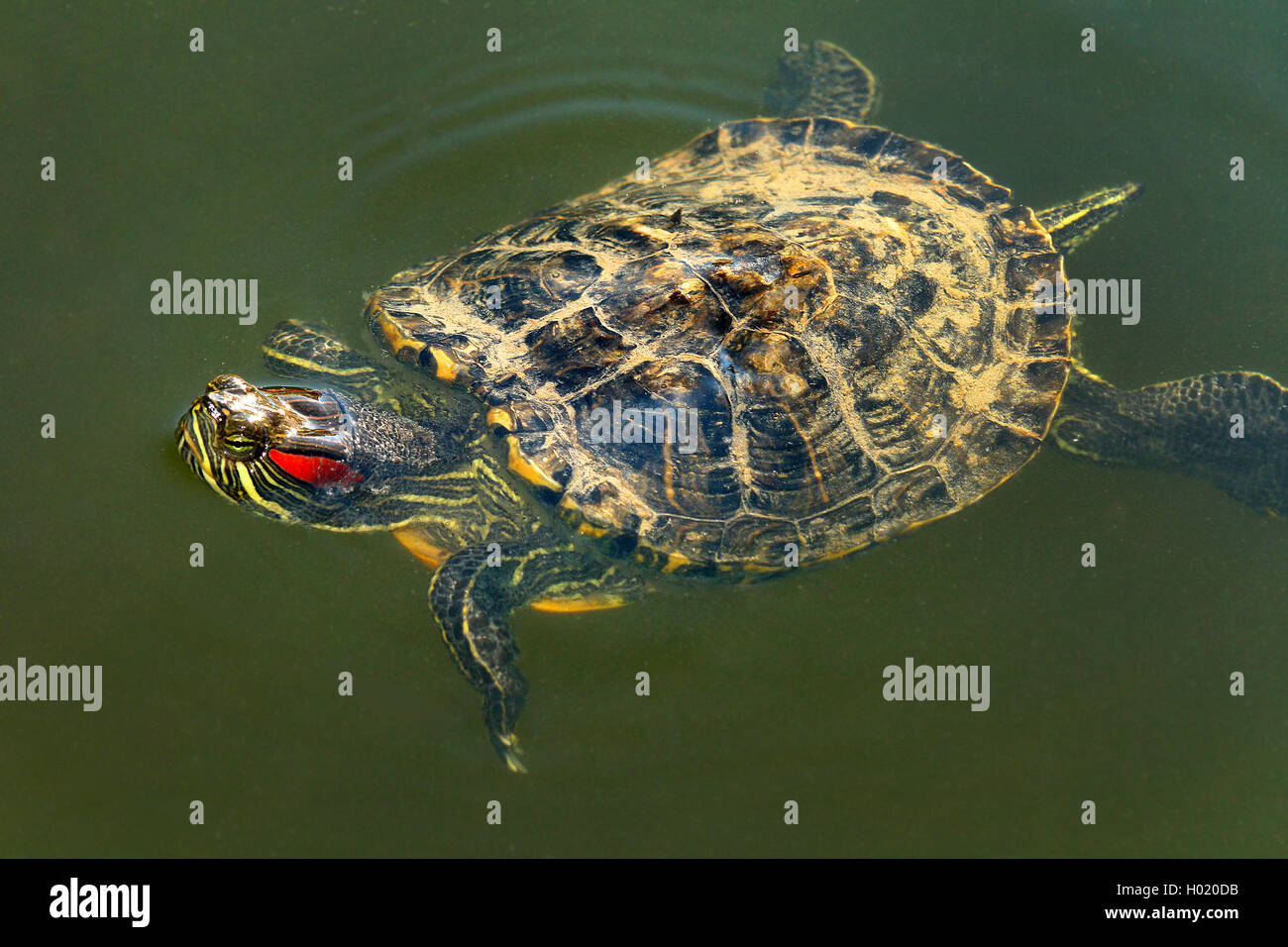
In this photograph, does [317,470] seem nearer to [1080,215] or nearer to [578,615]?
[578,615]

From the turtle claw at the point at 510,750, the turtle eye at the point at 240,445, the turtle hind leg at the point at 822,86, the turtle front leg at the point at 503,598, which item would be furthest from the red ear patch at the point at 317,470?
the turtle hind leg at the point at 822,86

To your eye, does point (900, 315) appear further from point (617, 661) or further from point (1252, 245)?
point (1252, 245)

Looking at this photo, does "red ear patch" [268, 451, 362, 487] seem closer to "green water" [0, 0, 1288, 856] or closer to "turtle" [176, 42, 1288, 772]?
"turtle" [176, 42, 1288, 772]

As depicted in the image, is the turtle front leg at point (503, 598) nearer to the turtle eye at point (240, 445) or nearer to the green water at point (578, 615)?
the green water at point (578, 615)

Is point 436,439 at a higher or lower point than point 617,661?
higher
